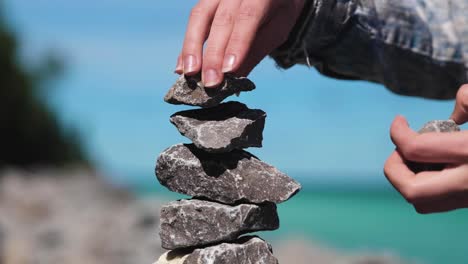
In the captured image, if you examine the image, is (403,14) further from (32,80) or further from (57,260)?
(32,80)

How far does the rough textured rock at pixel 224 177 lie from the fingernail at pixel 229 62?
33 centimetres

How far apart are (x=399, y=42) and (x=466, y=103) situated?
1488 millimetres

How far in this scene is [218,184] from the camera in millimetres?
3100

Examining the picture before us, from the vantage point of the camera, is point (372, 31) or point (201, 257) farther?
point (372, 31)

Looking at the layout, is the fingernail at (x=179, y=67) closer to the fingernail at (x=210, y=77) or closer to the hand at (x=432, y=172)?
the fingernail at (x=210, y=77)

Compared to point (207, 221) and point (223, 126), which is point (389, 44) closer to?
point (223, 126)

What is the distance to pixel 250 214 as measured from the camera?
121 inches

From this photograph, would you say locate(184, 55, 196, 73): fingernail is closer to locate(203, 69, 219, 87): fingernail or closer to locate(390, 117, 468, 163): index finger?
locate(203, 69, 219, 87): fingernail

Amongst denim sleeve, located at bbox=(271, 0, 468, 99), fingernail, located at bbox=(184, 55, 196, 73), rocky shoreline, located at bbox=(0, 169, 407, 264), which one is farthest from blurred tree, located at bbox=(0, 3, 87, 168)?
fingernail, located at bbox=(184, 55, 196, 73)

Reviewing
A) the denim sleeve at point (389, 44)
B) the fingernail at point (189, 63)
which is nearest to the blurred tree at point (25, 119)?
the denim sleeve at point (389, 44)

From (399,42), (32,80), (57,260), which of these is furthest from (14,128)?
(399,42)

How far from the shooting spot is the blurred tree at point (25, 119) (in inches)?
977

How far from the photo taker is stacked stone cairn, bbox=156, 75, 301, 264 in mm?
3068

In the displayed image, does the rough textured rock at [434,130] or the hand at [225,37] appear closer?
the rough textured rock at [434,130]
